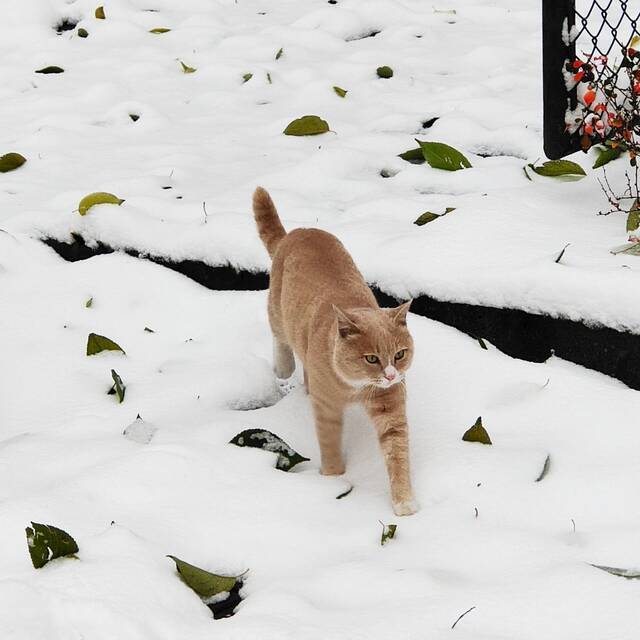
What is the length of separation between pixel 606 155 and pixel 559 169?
0.19 m

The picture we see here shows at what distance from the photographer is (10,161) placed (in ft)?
15.6

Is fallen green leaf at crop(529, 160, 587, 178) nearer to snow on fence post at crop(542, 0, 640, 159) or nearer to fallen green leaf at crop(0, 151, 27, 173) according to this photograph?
snow on fence post at crop(542, 0, 640, 159)

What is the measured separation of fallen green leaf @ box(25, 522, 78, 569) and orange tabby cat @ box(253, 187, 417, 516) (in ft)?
2.91

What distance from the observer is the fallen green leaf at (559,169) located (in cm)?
377

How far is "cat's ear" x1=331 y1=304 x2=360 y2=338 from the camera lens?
8.69 ft

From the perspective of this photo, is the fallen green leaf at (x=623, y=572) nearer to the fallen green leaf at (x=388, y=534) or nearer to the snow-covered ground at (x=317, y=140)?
the fallen green leaf at (x=388, y=534)

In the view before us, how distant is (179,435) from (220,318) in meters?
0.87

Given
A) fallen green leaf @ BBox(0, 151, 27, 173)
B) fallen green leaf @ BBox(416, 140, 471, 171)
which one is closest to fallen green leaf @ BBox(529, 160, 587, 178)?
fallen green leaf @ BBox(416, 140, 471, 171)

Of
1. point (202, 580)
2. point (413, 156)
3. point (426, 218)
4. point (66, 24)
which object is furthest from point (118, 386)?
point (66, 24)

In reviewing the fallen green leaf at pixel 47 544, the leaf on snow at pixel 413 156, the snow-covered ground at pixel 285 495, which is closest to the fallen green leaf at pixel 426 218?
the snow-covered ground at pixel 285 495

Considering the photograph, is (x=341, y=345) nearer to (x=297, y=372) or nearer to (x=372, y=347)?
(x=372, y=347)

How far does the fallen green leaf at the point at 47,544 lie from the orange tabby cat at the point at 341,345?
0.89 metres

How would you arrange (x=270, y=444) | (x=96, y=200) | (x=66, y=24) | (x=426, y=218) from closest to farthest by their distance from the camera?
1. (x=270, y=444)
2. (x=426, y=218)
3. (x=96, y=200)
4. (x=66, y=24)

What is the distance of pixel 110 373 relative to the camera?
11.0ft
